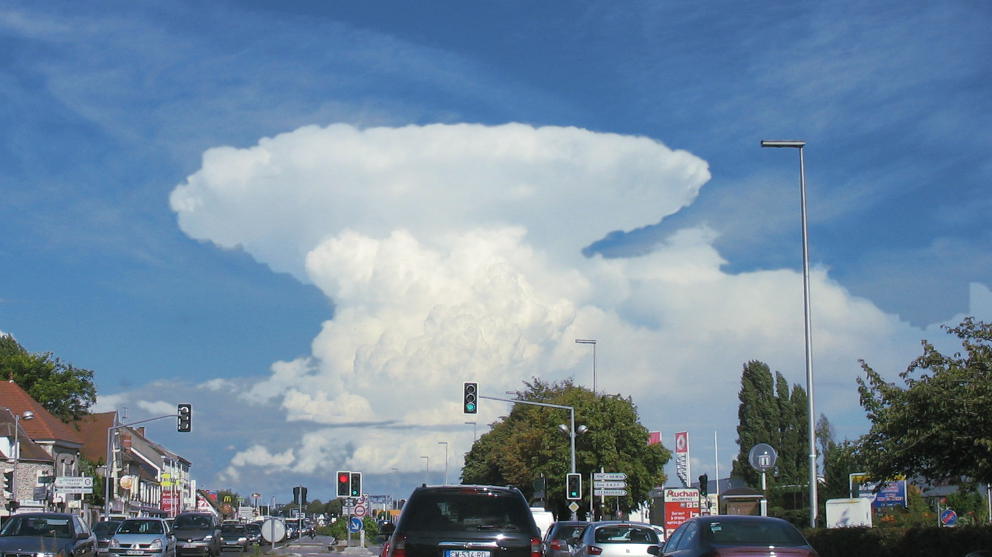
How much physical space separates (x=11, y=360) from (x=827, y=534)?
7572 centimetres

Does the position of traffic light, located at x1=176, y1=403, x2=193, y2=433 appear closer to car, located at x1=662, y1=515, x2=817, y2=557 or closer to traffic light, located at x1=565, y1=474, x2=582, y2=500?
traffic light, located at x1=565, y1=474, x2=582, y2=500

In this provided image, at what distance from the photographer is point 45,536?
2430 centimetres

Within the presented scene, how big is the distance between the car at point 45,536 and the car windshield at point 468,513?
1347cm

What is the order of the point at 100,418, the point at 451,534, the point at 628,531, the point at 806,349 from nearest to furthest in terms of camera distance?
1. the point at 451,534
2. the point at 628,531
3. the point at 806,349
4. the point at 100,418

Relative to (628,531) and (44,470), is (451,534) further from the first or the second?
(44,470)

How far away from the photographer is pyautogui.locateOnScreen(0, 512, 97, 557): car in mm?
23250

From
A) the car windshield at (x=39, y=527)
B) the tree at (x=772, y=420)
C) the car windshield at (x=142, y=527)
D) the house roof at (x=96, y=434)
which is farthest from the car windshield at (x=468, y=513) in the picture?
the house roof at (x=96, y=434)

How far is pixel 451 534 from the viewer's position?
1298 centimetres

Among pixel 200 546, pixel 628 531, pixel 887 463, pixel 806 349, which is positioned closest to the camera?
pixel 887 463

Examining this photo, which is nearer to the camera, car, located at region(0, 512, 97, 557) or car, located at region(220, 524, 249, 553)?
car, located at region(0, 512, 97, 557)

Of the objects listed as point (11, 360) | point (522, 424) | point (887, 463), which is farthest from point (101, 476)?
point (887, 463)

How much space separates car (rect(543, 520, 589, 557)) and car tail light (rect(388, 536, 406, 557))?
15414mm

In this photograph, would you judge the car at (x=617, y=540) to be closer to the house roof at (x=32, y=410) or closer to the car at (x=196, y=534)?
the car at (x=196, y=534)

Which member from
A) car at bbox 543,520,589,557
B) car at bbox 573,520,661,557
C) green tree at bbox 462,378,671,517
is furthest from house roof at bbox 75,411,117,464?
car at bbox 573,520,661,557
